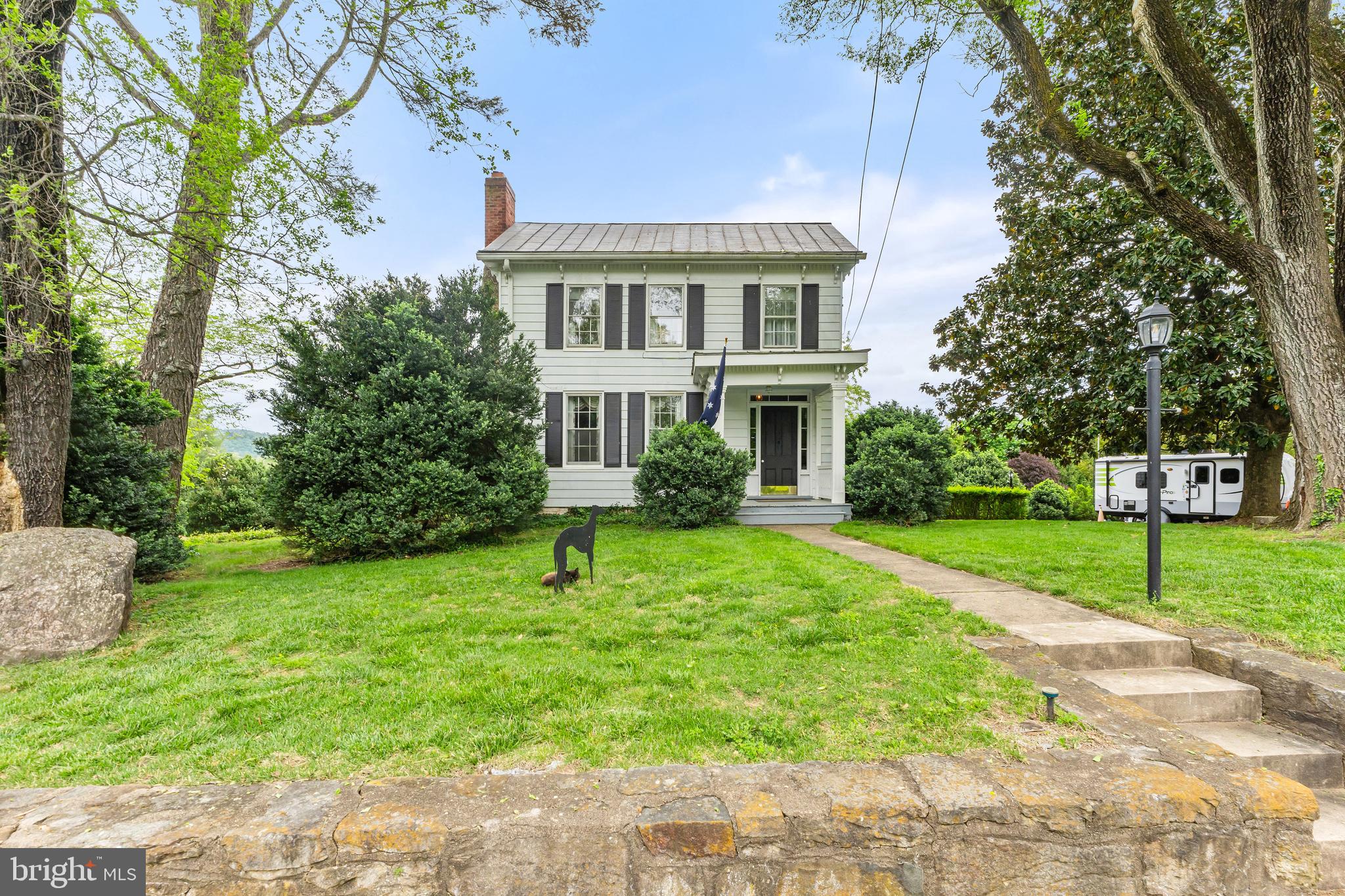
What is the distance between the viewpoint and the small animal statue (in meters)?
5.18

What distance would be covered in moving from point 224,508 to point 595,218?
473 inches

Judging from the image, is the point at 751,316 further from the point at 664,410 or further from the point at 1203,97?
the point at 1203,97

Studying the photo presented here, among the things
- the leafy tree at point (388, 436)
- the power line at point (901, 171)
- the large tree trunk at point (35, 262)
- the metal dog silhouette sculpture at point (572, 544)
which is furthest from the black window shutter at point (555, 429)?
the large tree trunk at point (35, 262)

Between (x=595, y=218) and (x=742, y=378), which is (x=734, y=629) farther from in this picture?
(x=595, y=218)

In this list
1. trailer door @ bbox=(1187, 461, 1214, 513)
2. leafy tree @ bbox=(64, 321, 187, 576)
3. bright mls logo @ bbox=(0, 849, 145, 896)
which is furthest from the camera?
trailer door @ bbox=(1187, 461, 1214, 513)

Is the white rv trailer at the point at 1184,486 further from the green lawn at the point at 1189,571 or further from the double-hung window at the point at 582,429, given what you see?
the double-hung window at the point at 582,429

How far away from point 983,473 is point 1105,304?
21.5 ft

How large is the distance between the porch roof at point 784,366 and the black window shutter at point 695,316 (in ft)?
2.90

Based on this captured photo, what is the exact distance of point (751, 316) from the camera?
12.2m

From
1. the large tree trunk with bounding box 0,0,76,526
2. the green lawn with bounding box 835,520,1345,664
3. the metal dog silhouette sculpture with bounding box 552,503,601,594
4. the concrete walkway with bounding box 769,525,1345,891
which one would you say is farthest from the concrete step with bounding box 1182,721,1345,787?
the large tree trunk with bounding box 0,0,76,526

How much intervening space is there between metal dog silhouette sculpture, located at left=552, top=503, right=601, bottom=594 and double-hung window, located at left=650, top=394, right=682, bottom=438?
22.1 ft

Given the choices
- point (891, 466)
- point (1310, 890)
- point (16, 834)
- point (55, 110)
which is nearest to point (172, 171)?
point (55, 110)

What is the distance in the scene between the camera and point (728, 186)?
1734 centimetres

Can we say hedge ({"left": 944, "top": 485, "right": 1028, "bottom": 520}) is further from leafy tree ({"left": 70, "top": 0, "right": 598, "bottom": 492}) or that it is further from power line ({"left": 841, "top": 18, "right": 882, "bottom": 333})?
leafy tree ({"left": 70, "top": 0, "right": 598, "bottom": 492})
